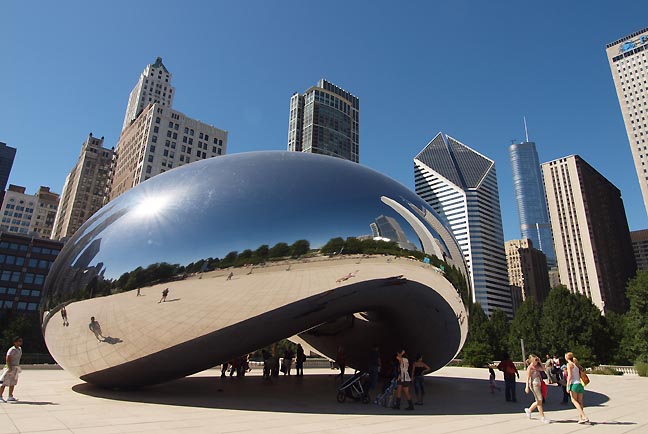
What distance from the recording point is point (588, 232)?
151375mm

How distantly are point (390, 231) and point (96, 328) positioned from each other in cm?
605

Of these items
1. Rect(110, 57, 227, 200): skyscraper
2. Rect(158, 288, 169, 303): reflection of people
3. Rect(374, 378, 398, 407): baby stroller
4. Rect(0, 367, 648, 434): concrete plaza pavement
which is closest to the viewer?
Rect(0, 367, 648, 434): concrete plaza pavement

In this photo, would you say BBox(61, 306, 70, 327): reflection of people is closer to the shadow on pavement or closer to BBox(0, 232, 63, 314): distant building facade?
the shadow on pavement

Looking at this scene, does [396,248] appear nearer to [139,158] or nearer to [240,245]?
[240,245]

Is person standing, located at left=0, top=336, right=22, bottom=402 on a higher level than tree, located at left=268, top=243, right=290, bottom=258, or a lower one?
lower

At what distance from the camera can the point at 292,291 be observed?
24.6 ft

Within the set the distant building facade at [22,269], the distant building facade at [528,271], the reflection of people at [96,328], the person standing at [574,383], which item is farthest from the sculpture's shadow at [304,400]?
A: the distant building facade at [528,271]

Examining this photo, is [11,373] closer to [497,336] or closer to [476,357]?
[476,357]

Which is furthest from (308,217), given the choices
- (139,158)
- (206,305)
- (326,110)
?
(326,110)

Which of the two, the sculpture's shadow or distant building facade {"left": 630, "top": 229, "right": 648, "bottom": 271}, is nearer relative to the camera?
the sculpture's shadow

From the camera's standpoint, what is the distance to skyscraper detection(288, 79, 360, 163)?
516 feet

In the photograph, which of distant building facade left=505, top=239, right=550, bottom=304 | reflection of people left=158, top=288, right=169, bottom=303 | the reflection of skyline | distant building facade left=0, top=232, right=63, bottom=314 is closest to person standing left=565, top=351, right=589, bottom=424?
the reflection of skyline

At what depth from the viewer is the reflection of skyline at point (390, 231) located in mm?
8062

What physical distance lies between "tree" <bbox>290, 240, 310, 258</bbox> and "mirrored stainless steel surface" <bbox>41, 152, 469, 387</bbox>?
A: 0.06ft
